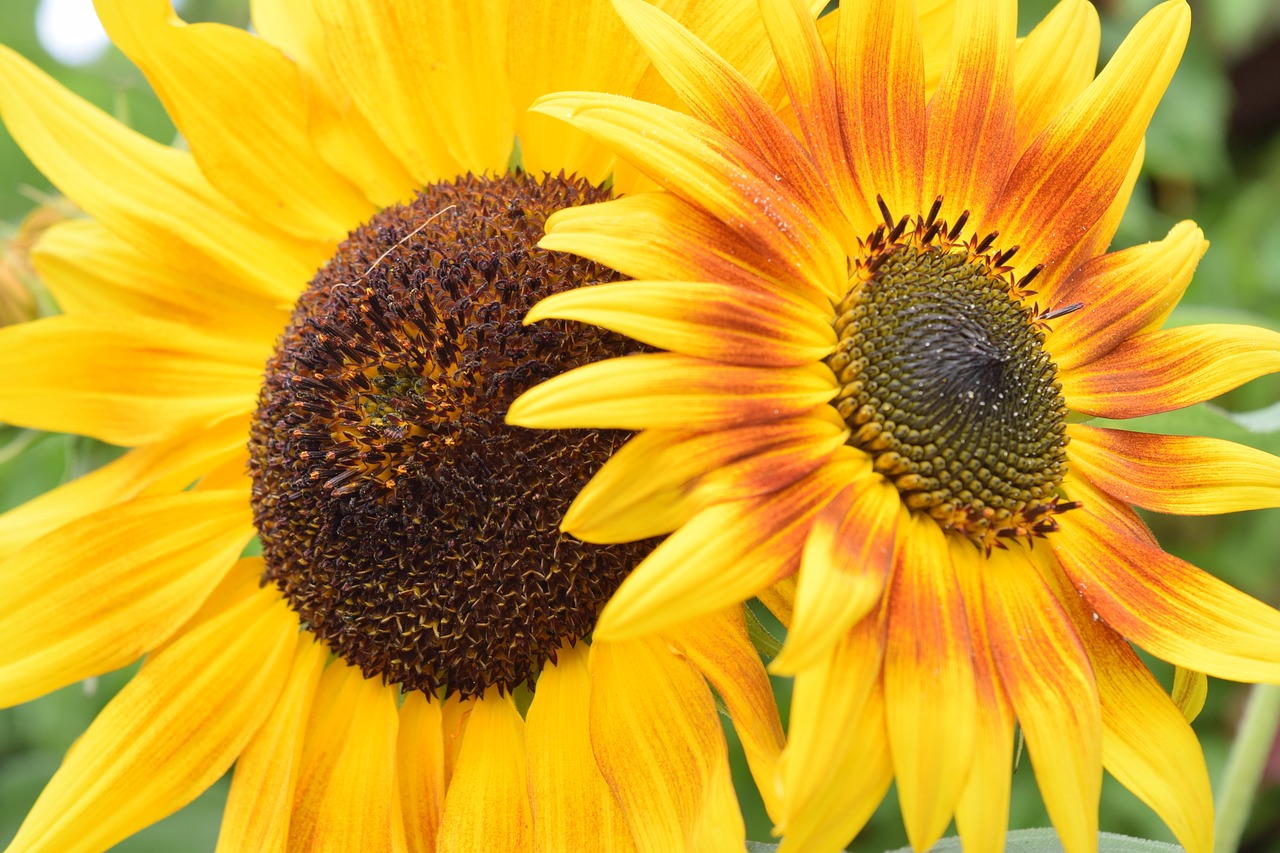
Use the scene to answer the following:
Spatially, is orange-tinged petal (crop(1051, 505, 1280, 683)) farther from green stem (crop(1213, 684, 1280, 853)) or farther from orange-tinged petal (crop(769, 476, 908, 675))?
green stem (crop(1213, 684, 1280, 853))

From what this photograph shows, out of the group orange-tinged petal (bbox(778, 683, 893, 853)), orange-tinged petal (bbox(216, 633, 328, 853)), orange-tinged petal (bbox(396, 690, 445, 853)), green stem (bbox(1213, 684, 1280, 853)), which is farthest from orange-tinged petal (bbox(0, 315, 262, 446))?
green stem (bbox(1213, 684, 1280, 853))

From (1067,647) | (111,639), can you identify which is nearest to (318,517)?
(111,639)

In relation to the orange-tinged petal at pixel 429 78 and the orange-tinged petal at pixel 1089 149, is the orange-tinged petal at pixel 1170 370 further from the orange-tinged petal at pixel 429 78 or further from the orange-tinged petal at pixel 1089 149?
the orange-tinged petal at pixel 429 78

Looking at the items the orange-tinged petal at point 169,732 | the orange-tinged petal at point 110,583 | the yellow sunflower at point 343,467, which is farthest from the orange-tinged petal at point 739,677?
the orange-tinged petal at point 110,583

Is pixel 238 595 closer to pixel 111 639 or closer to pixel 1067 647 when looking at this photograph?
pixel 111 639

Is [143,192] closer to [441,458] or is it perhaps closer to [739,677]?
[441,458]

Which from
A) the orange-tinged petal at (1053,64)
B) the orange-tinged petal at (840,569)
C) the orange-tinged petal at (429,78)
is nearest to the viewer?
the orange-tinged petal at (840,569)
